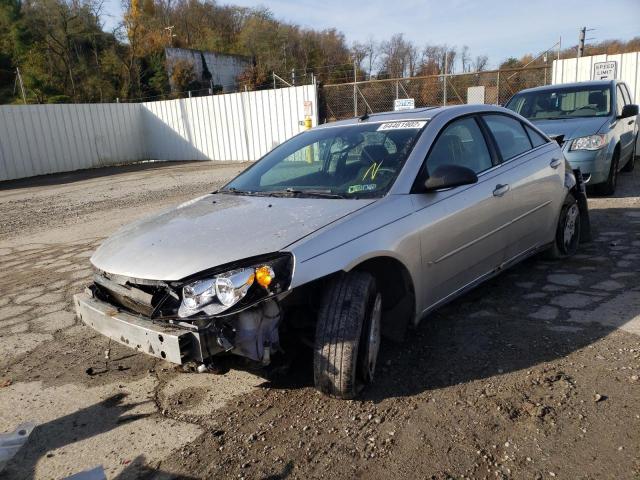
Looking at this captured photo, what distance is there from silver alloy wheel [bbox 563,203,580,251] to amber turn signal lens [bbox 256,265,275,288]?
350cm

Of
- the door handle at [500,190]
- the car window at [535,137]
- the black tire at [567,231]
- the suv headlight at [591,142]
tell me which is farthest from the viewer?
the suv headlight at [591,142]

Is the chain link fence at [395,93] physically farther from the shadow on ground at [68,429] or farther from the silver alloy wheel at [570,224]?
the shadow on ground at [68,429]

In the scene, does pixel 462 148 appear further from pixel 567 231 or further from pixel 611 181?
pixel 611 181

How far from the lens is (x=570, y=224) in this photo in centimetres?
489

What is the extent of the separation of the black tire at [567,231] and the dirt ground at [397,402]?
0.93ft

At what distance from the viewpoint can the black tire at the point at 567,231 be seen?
4.72m

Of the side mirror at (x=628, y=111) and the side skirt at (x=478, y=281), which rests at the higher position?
the side mirror at (x=628, y=111)

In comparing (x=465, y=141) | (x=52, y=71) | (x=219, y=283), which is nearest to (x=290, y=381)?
(x=219, y=283)

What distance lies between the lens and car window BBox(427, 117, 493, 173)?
11.3ft

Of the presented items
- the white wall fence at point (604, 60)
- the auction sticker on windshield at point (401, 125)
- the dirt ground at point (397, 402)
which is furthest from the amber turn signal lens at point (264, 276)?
the white wall fence at point (604, 60)

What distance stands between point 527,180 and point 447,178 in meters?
1.33

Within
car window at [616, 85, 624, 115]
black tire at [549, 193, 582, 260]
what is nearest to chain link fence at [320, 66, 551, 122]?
car window at [616, 85, 624, 115]

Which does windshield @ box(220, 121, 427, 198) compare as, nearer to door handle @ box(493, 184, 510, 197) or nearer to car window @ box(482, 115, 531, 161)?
door handle @ box(493, 184, 510, 197)

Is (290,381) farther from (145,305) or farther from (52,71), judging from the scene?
(52,71)
